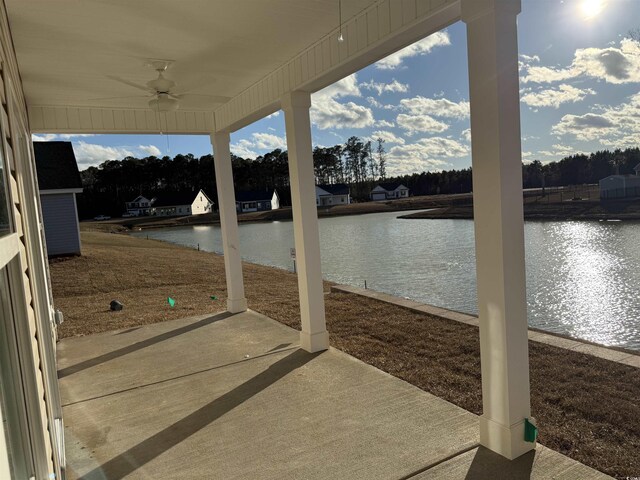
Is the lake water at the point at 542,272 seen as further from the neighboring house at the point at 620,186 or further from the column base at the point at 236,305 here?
the neighboring house at the point at 620,186

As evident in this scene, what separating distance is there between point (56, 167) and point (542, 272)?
15146mm

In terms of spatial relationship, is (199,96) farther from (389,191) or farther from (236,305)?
(389,191)

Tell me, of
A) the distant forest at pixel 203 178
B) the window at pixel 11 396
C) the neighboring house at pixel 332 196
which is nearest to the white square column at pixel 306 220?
the window at pixel 11 396

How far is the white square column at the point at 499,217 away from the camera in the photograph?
252 cm

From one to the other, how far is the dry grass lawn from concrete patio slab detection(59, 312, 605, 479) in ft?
0.92

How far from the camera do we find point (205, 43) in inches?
146

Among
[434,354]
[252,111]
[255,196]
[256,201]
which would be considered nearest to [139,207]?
[255,196]

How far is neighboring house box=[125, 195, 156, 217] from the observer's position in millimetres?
57969

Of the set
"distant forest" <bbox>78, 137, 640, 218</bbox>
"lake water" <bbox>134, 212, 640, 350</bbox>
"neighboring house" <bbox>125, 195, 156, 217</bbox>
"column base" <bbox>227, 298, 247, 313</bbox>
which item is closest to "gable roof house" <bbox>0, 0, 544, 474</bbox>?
"column base" <bbox>227, 298, 247, 313</bbox>

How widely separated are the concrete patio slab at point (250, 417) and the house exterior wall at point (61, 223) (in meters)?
10.5

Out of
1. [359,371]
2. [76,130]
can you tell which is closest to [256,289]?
[76,130]

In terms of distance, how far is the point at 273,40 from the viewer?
3818 millimetres

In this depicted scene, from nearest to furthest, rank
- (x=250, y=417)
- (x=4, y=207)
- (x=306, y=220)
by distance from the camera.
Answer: (x=4, y=207)
(x=250, y=417)
(x=306, y=220)

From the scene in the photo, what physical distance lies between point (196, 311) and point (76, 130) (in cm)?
325
